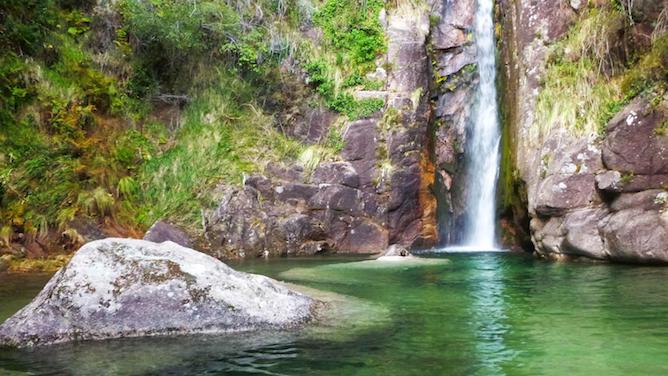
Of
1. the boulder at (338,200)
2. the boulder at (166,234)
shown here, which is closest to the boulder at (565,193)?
the boulder at (338,200)

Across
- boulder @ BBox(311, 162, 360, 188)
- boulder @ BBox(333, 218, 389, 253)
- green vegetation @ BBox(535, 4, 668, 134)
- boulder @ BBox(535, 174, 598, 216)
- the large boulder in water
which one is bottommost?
the large boulder in water

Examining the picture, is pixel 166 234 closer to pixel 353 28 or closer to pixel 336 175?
pixel 336 175

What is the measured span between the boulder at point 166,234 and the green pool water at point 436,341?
5.38 metres

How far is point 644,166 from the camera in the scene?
1172 centimetres

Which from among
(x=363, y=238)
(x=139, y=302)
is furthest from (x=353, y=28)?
(x=139, y=302)

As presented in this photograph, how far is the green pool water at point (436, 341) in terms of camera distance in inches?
193

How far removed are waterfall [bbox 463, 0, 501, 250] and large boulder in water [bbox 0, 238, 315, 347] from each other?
11.2 m

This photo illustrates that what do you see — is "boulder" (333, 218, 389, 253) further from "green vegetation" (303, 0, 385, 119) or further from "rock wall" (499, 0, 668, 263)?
"rock wall" (499, 0, 668, 263)

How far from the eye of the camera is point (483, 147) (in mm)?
17906

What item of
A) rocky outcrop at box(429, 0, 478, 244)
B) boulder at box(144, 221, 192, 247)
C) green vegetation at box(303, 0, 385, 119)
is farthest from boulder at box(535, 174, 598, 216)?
boulder at box(144, 221, 192, 247)

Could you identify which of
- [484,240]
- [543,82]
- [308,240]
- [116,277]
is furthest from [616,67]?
[116,277]

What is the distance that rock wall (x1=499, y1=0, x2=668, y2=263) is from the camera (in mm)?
11266

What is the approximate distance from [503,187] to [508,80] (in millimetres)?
3214

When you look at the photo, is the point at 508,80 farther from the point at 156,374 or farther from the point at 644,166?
the point at 156,374
